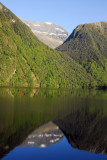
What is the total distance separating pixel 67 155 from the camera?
2716 centimetres

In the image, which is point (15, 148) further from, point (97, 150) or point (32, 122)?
point (32, 122)

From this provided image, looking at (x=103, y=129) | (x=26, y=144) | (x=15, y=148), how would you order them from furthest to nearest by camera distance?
(x=103, y=129), (x=26, y=144), (x=15, y=148)

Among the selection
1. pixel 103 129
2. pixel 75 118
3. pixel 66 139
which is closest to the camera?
pixel 66 139

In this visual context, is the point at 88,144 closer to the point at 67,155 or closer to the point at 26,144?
the point at 67,155

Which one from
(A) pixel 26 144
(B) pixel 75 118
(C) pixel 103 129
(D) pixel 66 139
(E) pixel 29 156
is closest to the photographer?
(E) pixel 29 156

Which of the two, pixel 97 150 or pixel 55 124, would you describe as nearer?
pixel 97 150

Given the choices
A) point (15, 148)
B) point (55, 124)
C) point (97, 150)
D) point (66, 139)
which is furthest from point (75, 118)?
point (15, 148)

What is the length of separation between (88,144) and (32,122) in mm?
12786

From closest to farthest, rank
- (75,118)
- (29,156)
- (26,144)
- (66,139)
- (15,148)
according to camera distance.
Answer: (29,156)
(15,148)
(26,144)
(66,139)
(75,118)

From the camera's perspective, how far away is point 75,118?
48.7m

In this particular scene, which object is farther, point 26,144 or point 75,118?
point 75,118

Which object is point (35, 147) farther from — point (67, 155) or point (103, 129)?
point (103, 129)

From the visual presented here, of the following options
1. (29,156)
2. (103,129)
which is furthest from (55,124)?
(29,156)

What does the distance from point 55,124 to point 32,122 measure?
3952mm
